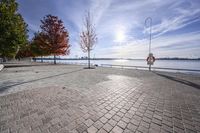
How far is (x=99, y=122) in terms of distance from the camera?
3.04 m

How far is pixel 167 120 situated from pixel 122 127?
138 cm

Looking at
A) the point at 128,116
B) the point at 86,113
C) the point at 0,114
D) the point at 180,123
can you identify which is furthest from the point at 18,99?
the point at 180,123

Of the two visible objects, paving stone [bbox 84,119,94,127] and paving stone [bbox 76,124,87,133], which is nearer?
paving stone [bbox 76,124,87,133]

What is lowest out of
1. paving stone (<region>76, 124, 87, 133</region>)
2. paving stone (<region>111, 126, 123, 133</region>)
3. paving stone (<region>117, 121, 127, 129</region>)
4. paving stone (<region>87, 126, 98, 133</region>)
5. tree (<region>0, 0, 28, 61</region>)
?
paving stone (<region>117, 121, 127, 129</region>)

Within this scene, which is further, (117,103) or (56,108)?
(117,103)

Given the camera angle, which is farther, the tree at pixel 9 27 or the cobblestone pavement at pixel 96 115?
the tree at pixel 9 27

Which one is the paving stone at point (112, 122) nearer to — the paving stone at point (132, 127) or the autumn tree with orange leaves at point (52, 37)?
the paving stone at point (132, 127)

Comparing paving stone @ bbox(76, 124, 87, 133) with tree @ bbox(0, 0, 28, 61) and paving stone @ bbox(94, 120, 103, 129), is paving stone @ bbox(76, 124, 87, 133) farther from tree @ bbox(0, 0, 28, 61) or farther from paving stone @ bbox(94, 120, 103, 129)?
tree @ bbox(0, 0, 28, 61)

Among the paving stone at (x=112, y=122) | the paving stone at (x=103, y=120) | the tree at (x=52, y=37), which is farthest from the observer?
the tree at (x=52, y=37)

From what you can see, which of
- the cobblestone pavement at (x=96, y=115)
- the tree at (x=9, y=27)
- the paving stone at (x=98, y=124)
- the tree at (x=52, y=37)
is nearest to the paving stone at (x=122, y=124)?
the cobblestone pavement at (x=96, y=115)

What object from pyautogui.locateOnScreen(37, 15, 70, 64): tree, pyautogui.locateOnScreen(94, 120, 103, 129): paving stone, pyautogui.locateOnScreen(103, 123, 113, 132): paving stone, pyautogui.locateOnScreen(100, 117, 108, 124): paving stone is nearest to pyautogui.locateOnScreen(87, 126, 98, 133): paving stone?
pyautogui.locateOnScreen(94, 120, 103, 129): paving stone

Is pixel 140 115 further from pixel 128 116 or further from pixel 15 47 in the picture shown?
pixel 15 47

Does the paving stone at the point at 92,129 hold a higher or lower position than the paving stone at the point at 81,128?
lower

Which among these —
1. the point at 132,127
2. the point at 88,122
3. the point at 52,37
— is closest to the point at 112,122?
the point at 132,127
